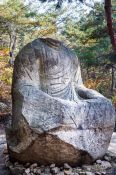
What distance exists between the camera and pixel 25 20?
45.8ft

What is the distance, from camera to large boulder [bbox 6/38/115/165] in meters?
4.13

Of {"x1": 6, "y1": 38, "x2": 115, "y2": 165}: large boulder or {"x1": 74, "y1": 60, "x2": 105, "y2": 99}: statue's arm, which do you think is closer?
{"x1": 6, "y1": 38, "x2": 115, "y2": 165}: large boulder

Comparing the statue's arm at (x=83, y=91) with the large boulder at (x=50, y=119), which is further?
the statue's arm at (x=83, y=91)

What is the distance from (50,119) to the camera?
414cm

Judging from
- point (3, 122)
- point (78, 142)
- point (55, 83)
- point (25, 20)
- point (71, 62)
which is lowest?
point (3, 122)

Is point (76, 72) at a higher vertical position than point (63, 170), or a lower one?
higher

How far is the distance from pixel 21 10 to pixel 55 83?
1049 centimetres

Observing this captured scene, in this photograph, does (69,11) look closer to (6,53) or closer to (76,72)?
(6,53)

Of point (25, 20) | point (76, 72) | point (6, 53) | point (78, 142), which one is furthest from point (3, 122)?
point (78, 142)

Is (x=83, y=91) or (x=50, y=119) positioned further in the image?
(x=83, y=91)

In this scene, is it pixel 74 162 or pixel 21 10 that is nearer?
pixel 74 162

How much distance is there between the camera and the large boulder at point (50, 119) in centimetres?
413

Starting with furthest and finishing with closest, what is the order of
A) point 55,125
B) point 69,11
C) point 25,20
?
point 69,11 → point 25,20 → point 55,125

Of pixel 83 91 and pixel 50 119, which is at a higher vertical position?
pixel 83 91
